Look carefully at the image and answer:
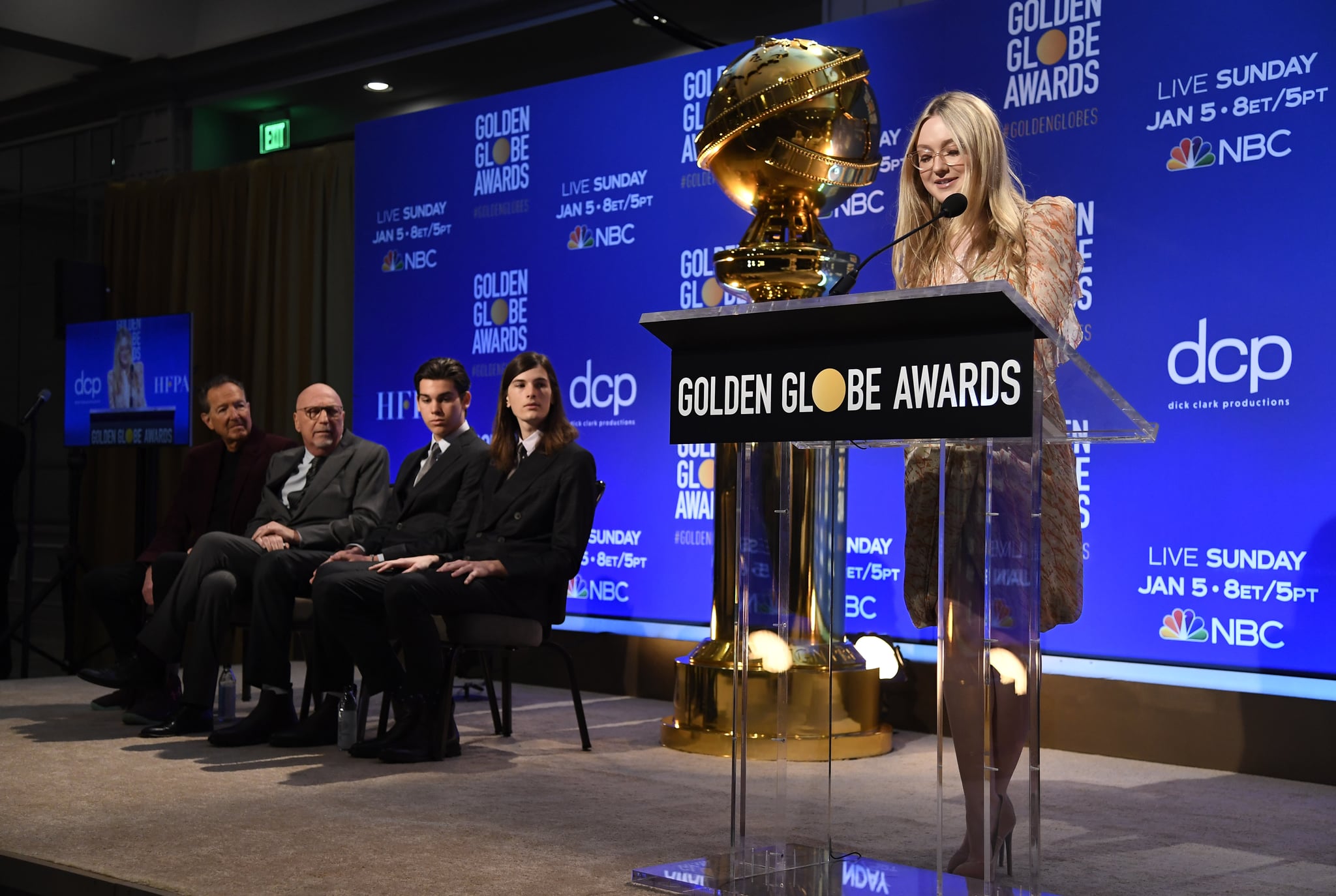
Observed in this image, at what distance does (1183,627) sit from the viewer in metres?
4.05

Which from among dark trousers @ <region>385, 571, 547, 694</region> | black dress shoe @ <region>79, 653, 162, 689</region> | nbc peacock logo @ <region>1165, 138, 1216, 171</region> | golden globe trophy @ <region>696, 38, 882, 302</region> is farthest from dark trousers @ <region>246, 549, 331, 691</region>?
nbc peacock logo @ <region>1165, 138, 1216, 171</region>

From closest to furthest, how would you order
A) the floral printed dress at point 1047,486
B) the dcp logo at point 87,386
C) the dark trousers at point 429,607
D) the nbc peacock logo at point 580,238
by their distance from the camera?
the floral printed dress at point 1047,486 < the dark trousers at point 429,607 < the nbc peacock logo at point 580,238 < the dcp logo at point 87,386

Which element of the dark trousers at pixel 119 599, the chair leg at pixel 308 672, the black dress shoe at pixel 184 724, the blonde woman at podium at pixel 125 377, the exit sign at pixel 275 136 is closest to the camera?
the chair leg at pixel 308 672

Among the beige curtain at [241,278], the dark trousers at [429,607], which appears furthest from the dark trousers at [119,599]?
the beige curtain at [241,278]

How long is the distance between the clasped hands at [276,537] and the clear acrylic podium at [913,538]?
2375mm

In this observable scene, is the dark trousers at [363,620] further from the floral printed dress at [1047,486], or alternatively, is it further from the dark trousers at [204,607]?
the floral printed dress at [1047,486]

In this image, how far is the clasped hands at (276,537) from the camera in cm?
437

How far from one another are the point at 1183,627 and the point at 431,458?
2.43 metres

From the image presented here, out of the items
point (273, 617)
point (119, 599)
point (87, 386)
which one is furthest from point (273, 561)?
point (87, 386)

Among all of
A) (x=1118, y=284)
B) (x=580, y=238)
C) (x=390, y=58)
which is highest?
(x=390, y=58)

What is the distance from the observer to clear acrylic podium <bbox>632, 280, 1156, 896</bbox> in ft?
6.46

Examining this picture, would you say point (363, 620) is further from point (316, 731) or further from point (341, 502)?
point (341, 502)

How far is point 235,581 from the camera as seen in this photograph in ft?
14.0

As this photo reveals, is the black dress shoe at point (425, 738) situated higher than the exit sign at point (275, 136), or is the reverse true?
the exit sign at point (275, 136)
